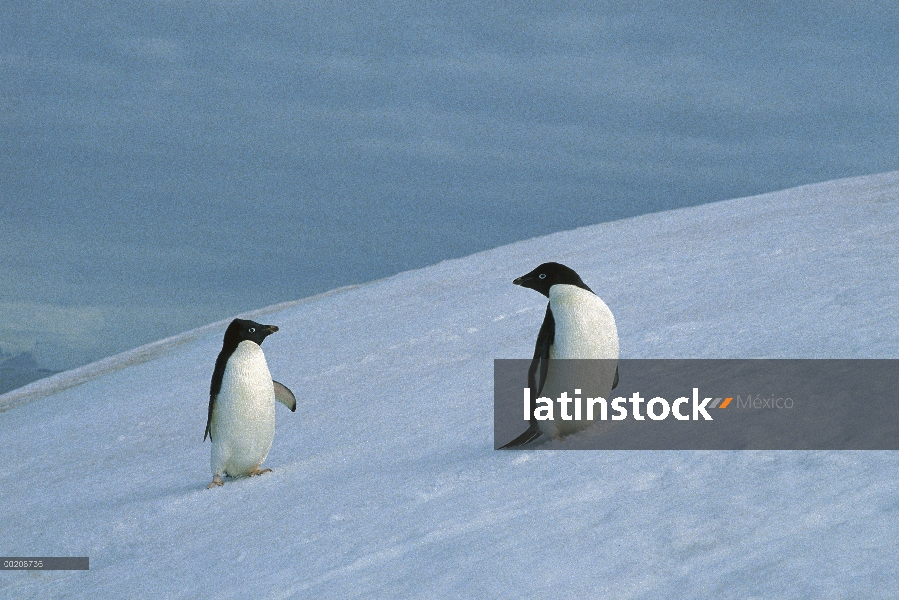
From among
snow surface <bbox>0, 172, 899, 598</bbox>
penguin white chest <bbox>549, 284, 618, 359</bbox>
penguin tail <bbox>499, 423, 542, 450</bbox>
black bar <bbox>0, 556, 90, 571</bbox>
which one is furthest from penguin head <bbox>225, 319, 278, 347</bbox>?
penguin white chest <bbox>549, 284, 618, 359</bbox>

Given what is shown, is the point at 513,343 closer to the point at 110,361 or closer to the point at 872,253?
the point at 872,253

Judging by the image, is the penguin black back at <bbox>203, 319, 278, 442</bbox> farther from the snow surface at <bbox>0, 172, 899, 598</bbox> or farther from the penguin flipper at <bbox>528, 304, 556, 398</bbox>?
the penguin flipper at <bbox>528, 304, 556, 398</bbox>

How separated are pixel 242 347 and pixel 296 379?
4.00 metres

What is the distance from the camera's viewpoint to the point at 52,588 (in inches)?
184

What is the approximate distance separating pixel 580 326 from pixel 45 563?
304 centimetres

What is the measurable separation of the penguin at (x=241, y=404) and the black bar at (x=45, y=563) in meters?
0.89

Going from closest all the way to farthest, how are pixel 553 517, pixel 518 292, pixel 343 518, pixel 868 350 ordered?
pixel 553 517 → pixel 343 518 → pixel 868 350 → pixel 518 292

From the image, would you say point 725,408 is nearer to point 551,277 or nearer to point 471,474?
point 551,277

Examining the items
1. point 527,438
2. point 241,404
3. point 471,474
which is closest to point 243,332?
point 241,404

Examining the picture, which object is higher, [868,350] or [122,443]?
[868,350]

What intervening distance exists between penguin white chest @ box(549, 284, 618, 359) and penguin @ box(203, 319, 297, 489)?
179 centimetres

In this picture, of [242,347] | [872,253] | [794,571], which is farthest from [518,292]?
[794,571]

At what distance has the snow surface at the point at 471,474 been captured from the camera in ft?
10.2

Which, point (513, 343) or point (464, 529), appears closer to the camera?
point (464, 529)
